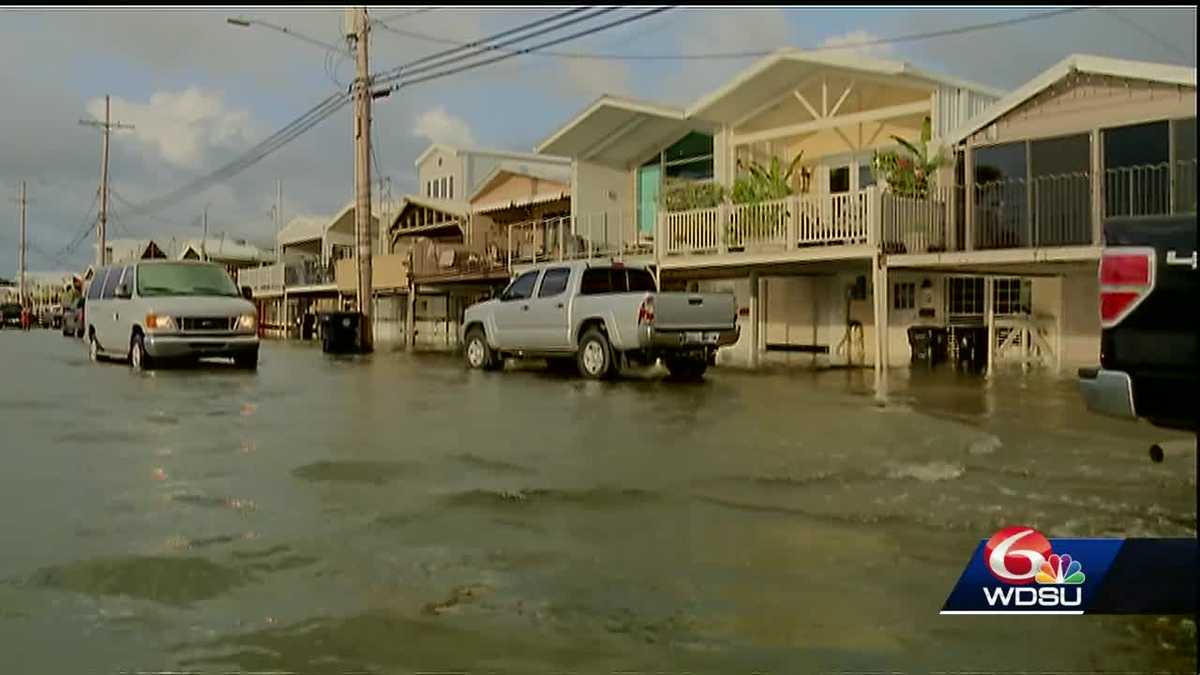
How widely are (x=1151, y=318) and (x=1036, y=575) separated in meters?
1.32

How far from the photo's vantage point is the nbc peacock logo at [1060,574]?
13.1ft

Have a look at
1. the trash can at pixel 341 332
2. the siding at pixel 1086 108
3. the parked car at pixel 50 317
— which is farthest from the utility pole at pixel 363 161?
the parked car at pixel 50 317

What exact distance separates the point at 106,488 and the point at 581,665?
445 centimetres

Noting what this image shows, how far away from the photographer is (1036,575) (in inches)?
157

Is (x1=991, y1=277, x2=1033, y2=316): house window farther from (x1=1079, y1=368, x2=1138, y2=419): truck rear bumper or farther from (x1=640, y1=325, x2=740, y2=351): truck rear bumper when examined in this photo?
(x1=1079, y1=368, x2=1138, y2=419): truck rear bumper

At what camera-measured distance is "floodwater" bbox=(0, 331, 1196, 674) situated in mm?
3975

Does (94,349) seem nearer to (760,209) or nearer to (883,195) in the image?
(760,209)

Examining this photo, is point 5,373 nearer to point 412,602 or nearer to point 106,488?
point 106,488

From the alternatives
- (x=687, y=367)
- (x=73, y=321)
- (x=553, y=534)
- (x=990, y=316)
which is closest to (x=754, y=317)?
(x=990, y=316)

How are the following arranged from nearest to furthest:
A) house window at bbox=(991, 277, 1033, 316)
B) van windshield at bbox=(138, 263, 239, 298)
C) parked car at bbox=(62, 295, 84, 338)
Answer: van windshield at bbox=(138, 263, 239, 298) < house window at bbox=(991, 277, 1033, 316) < parked car at bbox=(62, 295, 84, 338)

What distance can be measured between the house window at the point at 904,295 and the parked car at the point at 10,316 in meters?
54.4

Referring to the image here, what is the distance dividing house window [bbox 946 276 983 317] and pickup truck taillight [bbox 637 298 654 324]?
25.6ft

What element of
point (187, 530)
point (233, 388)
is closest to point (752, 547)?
point (187, 530)

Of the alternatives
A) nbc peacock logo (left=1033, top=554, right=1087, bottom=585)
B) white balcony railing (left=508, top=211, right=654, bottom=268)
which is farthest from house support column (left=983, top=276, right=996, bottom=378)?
nbc peacock logo (left=1033, top=554, right=1087, bottom=585)
